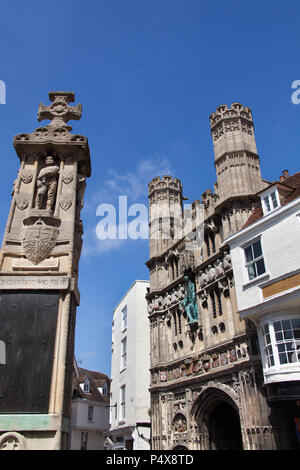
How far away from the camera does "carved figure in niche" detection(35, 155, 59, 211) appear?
8.76 metres

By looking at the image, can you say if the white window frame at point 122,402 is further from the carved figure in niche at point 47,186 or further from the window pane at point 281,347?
the carved figure in niche at point 47,186

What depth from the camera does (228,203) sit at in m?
24.2

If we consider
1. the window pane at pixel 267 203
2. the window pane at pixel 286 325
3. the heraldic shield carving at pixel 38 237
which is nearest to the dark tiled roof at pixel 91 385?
the window pane at pixel 286 325

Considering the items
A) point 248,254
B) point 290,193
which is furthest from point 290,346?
point 290,193

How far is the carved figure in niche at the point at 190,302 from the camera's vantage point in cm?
2572

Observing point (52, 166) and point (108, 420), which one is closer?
point (52, 166)

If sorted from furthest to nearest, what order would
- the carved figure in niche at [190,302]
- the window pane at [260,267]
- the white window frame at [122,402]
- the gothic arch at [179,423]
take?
the white window frame at [122,402] → the carved figure in niche at [190,302] → the gothic arch at [179,423] → the window pane at [260,267]

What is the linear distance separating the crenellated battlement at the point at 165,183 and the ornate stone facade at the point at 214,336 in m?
6.66

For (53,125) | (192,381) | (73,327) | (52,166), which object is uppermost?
(53,125)

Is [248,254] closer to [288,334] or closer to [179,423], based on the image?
[288,334]

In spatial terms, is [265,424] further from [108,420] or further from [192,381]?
[108,420]

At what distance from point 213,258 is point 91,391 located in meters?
24.7

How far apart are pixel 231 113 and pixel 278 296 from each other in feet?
52.3
